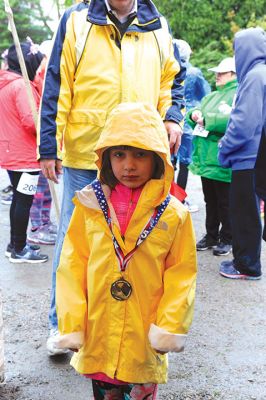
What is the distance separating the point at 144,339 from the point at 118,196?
1.99ft

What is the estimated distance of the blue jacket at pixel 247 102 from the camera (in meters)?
4.48

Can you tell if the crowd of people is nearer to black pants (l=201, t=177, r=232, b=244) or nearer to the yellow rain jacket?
the yellow rain jacket

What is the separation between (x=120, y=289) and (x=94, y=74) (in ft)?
3.90

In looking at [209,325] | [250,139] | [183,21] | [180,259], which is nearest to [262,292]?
[209,325]

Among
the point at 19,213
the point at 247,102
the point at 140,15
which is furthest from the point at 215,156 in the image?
the point at 140,15

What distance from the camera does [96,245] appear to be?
7.64 ft

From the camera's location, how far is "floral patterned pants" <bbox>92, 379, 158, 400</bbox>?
2467 mm

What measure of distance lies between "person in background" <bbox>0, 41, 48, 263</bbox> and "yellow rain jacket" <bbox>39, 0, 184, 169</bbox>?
2.20 m

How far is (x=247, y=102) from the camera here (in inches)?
178

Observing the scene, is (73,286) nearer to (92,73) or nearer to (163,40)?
(92,73)

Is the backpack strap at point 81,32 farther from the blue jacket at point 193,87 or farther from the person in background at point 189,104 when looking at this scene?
the blue jacket at point 193,87

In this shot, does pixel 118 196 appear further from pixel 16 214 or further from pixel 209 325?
pixel 16 214

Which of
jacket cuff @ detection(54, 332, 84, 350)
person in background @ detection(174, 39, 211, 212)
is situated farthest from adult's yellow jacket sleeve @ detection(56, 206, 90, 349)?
person in background @ detection(174, 39, 211, 212)

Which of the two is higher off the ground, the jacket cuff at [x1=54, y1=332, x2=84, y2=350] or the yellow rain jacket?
the yellow rain jacket
